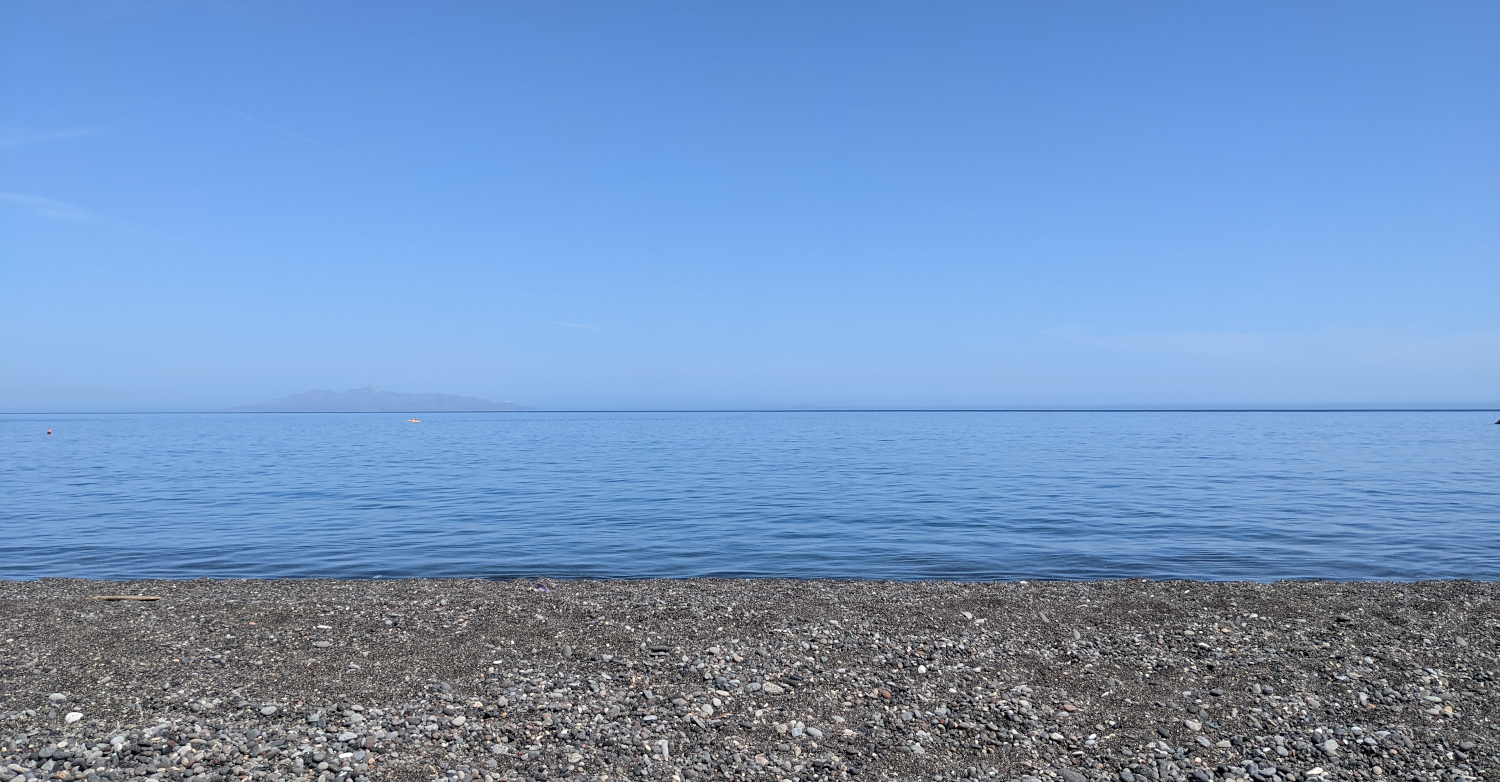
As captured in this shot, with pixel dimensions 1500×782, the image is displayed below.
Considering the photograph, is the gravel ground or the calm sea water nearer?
the gravel ground

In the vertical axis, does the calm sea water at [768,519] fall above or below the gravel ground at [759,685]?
below

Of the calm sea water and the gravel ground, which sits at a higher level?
the gravel ground

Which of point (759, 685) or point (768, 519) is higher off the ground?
point (759, 685)

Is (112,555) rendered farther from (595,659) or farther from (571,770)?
(571,770)

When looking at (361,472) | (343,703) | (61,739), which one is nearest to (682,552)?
(343,703)

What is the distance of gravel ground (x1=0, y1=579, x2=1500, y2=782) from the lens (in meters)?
7.78

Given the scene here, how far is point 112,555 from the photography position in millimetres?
21594

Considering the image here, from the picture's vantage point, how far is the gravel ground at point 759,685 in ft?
25.5

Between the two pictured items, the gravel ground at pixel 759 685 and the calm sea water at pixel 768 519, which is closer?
the gravel ground at pixel 759 685

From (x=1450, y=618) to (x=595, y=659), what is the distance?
12.1 meters

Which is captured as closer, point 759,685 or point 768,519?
point 759,685

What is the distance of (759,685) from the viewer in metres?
9.69

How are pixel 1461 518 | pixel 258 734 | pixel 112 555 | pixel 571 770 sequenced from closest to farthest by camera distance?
pixel 571 770, pixel 258 734, pixel 112 555, pixel 1461 518

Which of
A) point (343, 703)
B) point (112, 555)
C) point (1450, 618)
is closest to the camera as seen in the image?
point (343, 703)
